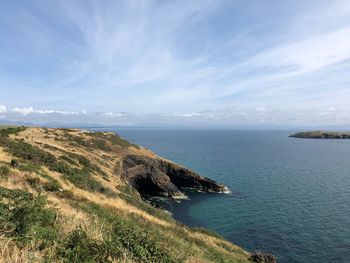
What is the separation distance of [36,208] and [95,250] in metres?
2.48

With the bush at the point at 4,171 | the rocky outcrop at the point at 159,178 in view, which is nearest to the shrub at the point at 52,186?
the bush at the point at 4,171

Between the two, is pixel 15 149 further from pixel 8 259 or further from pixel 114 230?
pixel 8 259

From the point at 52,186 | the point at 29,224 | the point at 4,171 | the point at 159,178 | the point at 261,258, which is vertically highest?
the point at 29,224

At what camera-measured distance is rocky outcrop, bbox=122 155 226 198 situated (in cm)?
6504

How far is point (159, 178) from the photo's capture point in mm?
66938

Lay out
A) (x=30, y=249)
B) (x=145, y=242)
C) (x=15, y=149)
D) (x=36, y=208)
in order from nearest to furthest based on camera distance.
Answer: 1. (x=30, y=249)
2. (x=36, y=208)
3. (x=145, y=242)
4. (x=15, y=149)

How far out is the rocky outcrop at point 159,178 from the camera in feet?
213

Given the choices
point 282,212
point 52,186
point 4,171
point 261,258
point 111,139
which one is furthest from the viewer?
point 111,139

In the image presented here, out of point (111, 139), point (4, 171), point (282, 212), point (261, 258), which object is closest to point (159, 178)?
point (111, 139)

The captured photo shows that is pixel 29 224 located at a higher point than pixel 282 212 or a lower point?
higher

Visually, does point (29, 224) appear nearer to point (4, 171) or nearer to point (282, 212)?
point (4, 171)

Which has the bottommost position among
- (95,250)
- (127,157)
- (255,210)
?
(255,210)

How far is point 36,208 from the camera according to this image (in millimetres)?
9109

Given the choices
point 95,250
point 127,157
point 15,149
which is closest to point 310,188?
point 127,157
